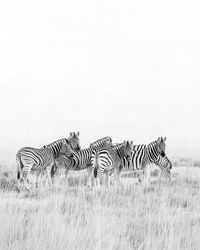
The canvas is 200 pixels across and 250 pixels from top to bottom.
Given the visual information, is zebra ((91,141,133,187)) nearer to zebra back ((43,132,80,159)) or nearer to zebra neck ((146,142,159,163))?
zebra back ((43,132,80,159))

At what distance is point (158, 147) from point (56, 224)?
9642mm

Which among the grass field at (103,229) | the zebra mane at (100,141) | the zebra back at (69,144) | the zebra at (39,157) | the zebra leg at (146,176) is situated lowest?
the grass field at (103,229)

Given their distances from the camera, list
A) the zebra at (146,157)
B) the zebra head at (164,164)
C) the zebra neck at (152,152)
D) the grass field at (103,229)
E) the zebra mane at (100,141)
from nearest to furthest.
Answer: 1. the grass field at (103,229)
2. the zebra at (146,157)
3. the zebra neck at (152,152)
4. the zebra head at (164,164)
5. the zebra mane at (100,141)

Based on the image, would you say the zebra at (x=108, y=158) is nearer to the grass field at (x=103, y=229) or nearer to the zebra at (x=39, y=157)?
the zebra at (x=39, y=157)

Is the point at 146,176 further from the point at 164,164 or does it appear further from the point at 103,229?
the point at 103,229

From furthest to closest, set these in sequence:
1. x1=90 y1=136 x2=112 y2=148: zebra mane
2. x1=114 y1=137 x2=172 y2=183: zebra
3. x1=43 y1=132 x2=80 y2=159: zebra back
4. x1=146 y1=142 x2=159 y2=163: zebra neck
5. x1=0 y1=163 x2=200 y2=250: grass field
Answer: x1=90 y1=136 x2=112 y2=148: zebra mane
x1=146 y1=142 x2=159 y2=163: zebra neck
x1=114 y1=137 x2=172 y2=183: zebra
x1=43 y1=132 x2=80 y2=159: zebra back
x1=0 y1=163 x2=200 y2=250: grass field

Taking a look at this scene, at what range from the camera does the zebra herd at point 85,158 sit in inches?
555

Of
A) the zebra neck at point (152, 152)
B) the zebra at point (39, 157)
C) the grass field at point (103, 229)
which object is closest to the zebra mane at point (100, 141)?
the zebra neck at point (152, 152)

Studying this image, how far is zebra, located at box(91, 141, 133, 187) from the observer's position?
14.1m

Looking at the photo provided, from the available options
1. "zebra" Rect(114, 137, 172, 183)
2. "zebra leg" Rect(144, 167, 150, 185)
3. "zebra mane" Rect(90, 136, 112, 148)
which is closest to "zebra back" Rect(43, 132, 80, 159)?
"zebra" Rect(114, 137, 172, 183)

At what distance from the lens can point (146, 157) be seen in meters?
15.9

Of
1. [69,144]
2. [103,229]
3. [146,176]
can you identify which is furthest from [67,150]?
[103,229]

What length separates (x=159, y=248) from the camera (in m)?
6.19

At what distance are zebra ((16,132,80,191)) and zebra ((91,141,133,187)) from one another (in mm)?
1190
